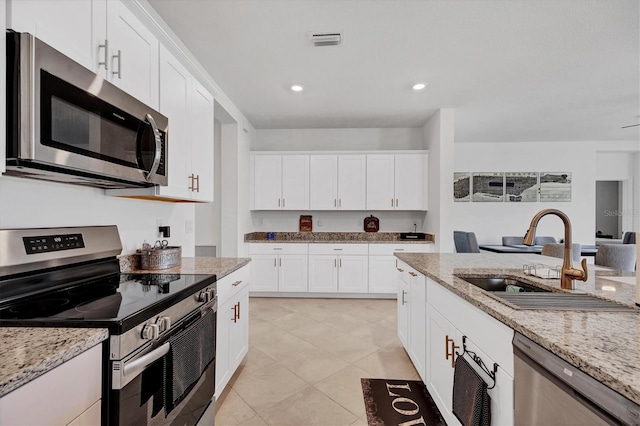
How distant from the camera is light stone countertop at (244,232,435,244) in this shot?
183 inches

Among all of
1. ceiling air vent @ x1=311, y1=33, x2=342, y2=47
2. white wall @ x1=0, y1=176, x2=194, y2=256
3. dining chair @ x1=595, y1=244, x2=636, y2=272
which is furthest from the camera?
dining chair @ x1=595, y1=244, x2=636, y2=272

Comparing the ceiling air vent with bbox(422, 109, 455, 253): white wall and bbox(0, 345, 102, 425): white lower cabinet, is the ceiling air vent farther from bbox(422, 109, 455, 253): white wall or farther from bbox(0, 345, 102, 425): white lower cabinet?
bbox(0, 345, 102, 425): white lower cabinet

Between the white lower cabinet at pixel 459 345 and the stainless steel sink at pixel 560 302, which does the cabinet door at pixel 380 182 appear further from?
the stainless steel sink at pixel 560 302

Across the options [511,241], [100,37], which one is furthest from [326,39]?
[511,241]

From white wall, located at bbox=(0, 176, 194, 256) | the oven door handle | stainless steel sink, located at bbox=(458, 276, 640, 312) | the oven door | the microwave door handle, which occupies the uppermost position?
the microwave door handle

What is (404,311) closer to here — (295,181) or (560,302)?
(560,302)

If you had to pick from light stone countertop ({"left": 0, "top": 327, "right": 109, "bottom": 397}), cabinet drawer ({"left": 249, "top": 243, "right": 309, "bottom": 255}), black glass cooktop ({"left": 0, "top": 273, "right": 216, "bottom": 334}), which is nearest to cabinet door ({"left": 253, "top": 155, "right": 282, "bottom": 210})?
cabinet drawer ({"left": 249, "top": 243, "right": 309, "bottom": 255})

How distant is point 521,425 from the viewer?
101 cm

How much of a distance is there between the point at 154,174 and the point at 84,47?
2.03 feet

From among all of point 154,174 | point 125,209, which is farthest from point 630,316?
point 125,209

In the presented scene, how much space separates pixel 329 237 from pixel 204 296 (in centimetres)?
344

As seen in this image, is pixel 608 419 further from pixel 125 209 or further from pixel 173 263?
pixel 125 209

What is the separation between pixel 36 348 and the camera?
804 mm

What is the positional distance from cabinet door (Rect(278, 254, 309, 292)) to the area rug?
238 cm
